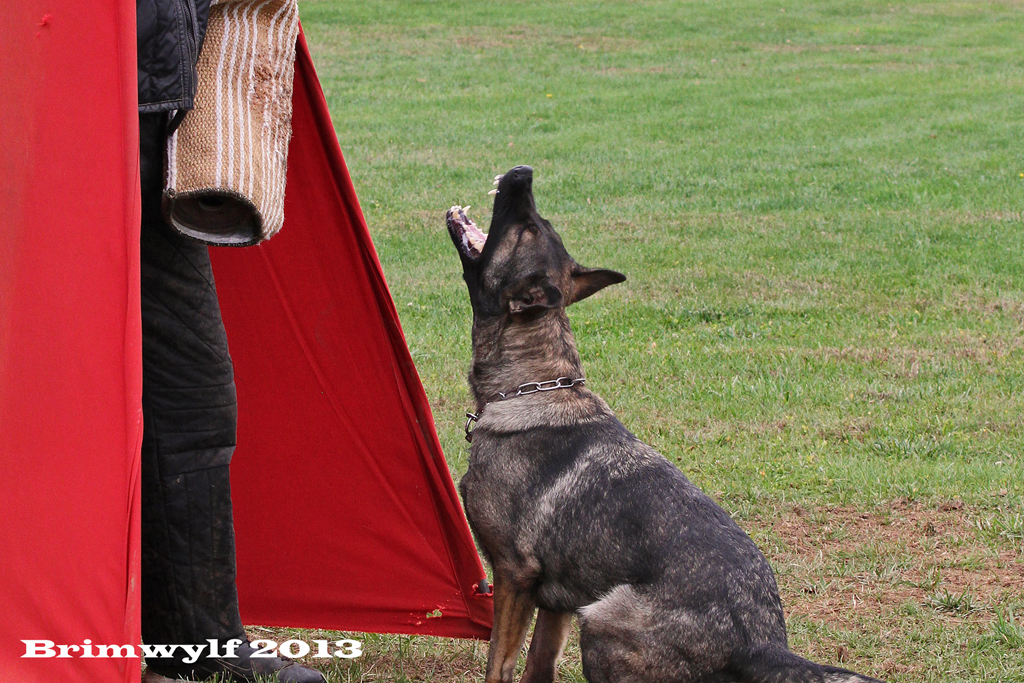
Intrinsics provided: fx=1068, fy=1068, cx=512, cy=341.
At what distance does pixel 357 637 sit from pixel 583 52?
19352mm

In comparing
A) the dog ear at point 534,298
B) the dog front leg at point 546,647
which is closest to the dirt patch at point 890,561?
the dog front leg at point 546,647

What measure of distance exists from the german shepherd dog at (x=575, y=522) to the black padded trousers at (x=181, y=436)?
0.92 m

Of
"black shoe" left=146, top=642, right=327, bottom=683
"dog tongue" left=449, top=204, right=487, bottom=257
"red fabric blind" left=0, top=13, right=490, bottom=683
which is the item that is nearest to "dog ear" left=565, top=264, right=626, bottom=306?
"dog tongue" left=449, top=204, right=487, bottom=257

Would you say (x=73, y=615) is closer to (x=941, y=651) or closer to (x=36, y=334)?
(x=36, y=334)

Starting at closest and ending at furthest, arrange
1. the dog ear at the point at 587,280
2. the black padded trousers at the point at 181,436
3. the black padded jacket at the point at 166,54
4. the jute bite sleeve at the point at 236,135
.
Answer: the black padded jacket at the point at 166,54
the jute bite sleeve at the point at 236,135
the black padded trousers at the point at 181,436
the dog ear at the point at 587,280

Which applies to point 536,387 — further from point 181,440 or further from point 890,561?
point 890,561

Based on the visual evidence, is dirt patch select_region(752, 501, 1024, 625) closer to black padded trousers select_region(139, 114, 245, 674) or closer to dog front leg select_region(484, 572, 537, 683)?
dog front leg select_region(484, 572, 537, 683)

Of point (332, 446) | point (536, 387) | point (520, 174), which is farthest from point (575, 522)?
point (520, 174)

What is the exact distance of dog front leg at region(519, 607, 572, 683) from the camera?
143 inches

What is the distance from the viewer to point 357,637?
388 centimetres

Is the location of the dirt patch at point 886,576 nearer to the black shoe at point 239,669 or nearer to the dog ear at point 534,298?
the dog ear at point 534,298

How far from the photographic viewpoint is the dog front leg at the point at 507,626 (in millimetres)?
3471

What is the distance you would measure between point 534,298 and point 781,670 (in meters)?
1.49

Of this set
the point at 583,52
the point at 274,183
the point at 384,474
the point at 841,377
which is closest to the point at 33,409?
the point at 274,183
